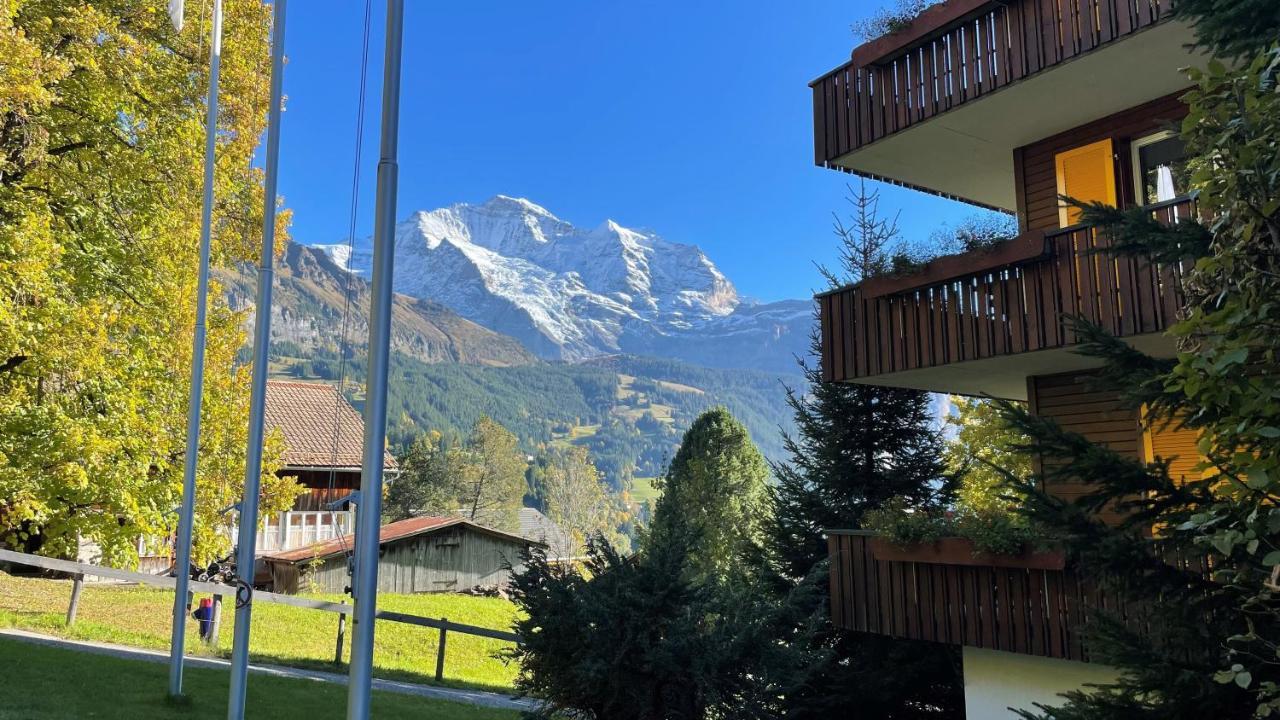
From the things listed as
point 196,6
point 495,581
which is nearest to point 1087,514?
point 196,6

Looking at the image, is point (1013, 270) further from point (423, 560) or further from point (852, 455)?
point (423, 560)

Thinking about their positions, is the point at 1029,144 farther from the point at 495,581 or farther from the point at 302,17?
the point at 495,581

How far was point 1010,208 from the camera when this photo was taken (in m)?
15.1

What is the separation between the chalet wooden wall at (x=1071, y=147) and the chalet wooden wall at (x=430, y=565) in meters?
31.5

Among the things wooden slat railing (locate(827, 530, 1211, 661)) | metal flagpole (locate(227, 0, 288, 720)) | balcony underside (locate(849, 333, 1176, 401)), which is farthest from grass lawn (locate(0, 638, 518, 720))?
balcony underside (locate(849, 333, 1176, 401))

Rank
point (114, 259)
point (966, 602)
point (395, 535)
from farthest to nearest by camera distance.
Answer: point (395, 535) → point (114, 259) → point (966, 602)

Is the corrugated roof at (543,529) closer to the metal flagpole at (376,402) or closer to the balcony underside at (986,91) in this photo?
the balcony underside at (986,91)

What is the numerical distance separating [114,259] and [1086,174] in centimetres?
1397

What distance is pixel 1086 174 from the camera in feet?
37.2

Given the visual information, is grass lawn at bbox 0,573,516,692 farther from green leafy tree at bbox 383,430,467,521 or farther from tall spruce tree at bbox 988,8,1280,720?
green leafy tree at bbox 383,430,467,521

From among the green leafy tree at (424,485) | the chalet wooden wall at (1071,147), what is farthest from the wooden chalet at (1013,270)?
the green leafy tree at (424,485)

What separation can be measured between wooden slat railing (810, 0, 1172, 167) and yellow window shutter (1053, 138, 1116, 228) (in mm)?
1709

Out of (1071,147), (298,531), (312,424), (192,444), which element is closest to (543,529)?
(298,531)

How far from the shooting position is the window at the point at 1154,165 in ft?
34.6
